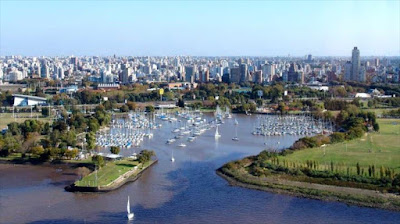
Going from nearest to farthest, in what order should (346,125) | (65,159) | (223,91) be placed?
(65,159) < (346,125) < (223,91)

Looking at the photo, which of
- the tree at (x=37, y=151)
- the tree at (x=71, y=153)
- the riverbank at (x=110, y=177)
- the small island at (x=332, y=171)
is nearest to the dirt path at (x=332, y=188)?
the small island at (x=332, y=171)

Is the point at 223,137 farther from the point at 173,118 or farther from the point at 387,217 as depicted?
the point at 387,217

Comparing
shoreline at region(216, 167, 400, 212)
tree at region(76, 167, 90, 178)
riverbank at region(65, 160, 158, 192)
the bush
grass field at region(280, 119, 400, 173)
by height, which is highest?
the bush

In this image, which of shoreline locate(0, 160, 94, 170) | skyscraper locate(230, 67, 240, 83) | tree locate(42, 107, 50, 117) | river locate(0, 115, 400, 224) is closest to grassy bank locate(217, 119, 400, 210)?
river locate(0, 115, 400, 224)

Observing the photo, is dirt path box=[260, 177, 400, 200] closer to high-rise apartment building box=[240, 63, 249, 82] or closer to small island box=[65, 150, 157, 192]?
small island box=[65, 150, 157, 192]

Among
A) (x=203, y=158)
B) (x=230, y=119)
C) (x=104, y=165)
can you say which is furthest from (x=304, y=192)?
(x=230, y=119)
